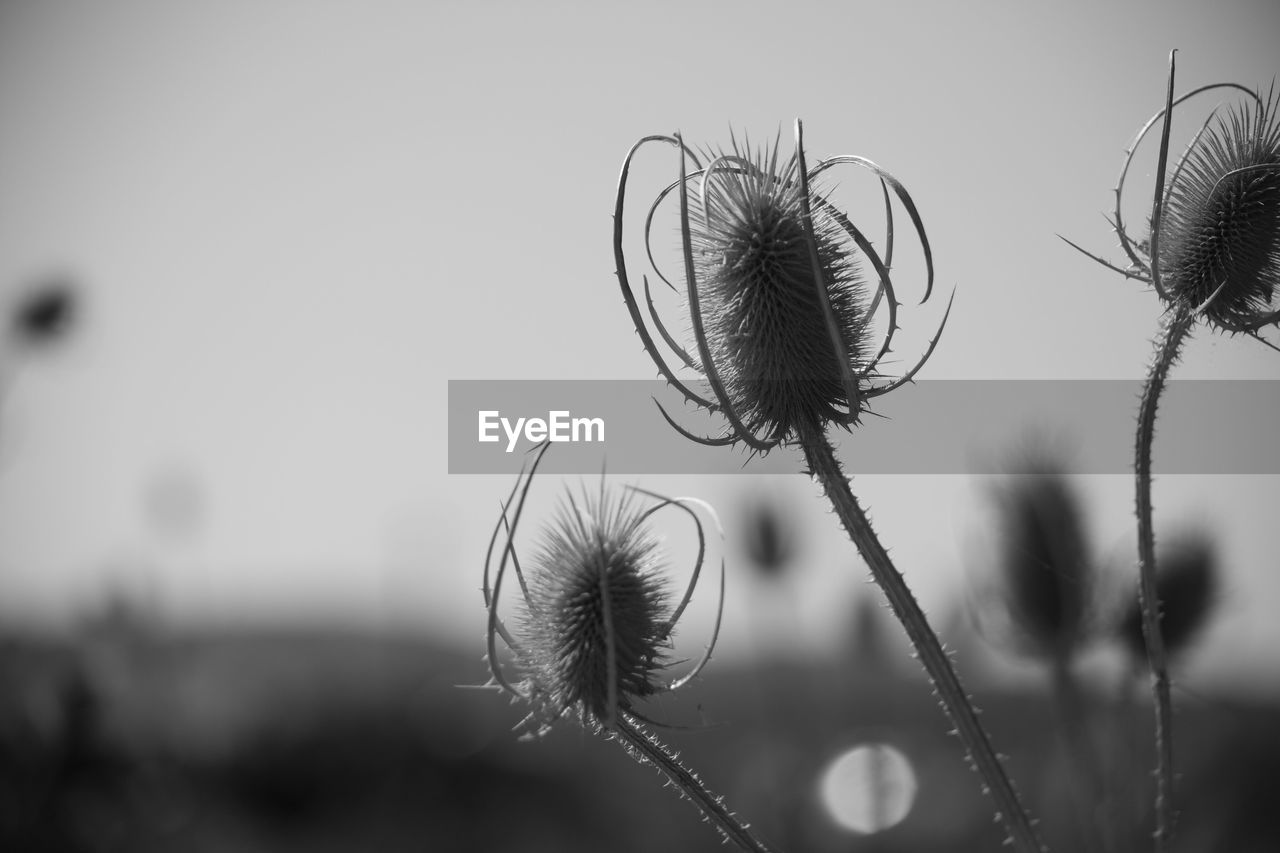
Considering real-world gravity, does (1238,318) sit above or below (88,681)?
above

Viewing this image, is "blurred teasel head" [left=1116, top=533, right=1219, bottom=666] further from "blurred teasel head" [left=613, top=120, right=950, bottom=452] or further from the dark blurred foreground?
"blurred teasel head" [left=613, top=120, right=950, bottom=452]

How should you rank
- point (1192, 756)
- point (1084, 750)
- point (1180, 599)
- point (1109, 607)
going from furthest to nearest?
Result: point (1192, 756)
point (1180, 599)
point (1084, 750)
point (1109, 607)

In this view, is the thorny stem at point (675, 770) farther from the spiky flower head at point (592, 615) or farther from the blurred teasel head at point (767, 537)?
the blurred teasel head at point (767, 537)

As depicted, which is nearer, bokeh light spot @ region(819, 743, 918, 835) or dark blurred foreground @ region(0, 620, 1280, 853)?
dark blurred foreground @ region(0, 620, 1280, 853)

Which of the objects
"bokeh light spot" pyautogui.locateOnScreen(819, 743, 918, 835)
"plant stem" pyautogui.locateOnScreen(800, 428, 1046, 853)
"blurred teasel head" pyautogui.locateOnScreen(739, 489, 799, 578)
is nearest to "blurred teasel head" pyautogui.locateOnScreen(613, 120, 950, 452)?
"plant stem" pyautogui.locateOnScreen(800, 428, 1046, 853)

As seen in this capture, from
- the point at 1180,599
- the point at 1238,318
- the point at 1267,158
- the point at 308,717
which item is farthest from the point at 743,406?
the point at 308,717

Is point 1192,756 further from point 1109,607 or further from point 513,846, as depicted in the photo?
point 513,846

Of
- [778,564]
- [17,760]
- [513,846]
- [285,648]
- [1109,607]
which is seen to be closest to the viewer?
[1109,607]

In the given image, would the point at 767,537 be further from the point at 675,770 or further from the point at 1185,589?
the point at 675,770
